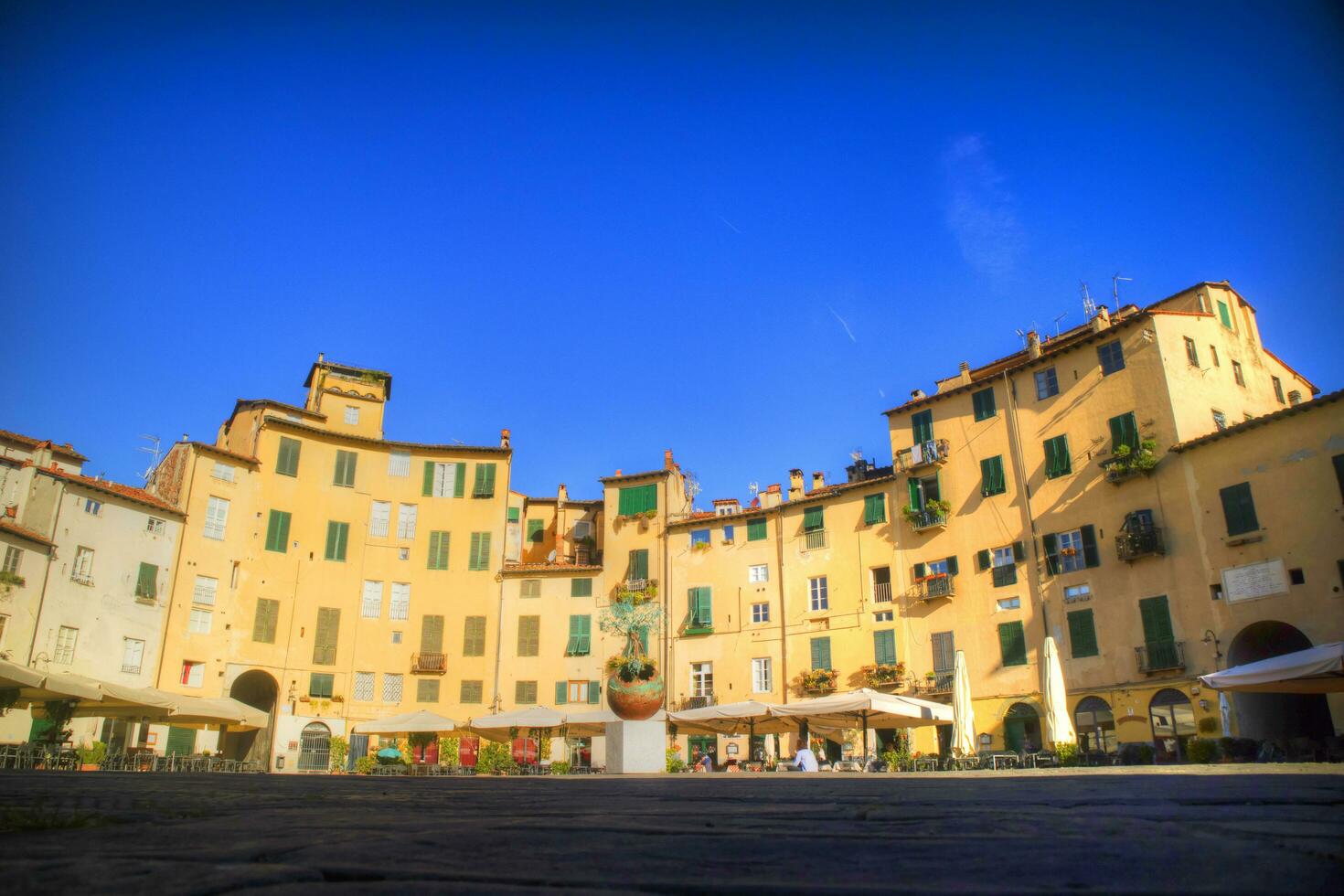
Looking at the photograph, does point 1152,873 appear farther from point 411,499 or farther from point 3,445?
point 411,499

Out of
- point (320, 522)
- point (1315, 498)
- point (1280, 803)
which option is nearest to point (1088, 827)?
point (1280, 803)

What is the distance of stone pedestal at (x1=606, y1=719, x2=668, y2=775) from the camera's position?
68.0 feet

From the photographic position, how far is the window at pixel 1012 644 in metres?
34.6

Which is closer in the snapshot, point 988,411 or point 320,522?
point 988,411

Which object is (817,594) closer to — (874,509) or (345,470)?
(874,509)

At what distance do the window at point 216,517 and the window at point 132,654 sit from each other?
525 cm

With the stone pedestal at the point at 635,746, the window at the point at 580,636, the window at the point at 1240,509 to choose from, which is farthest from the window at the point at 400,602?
the window at the point at 1240,509

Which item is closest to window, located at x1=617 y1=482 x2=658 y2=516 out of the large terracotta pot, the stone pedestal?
the stone pedestal

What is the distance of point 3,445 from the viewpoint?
117ft

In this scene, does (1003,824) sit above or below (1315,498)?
below

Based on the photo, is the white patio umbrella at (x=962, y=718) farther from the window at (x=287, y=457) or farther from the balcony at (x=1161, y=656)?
the window at (x=287, y=457)

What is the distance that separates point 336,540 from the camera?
43531 millimetres

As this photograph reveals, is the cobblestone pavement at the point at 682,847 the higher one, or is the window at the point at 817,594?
the window at the point at 817,594

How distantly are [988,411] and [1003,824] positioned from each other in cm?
3714
